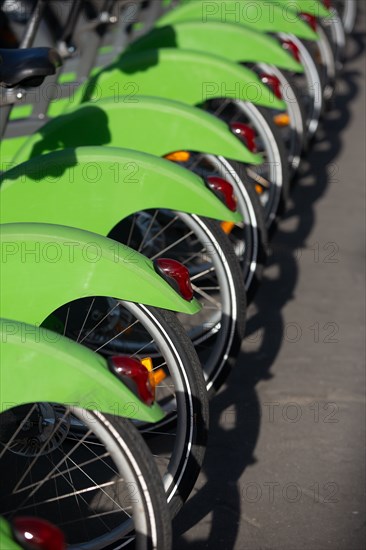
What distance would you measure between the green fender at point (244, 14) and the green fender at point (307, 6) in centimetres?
35

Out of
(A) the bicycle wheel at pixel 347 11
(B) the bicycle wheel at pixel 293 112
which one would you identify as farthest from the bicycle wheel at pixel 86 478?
(A) the bicycle wheel at pixel 347 11

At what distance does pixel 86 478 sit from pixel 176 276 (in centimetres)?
87

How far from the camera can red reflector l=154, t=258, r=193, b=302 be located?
3.64 meters

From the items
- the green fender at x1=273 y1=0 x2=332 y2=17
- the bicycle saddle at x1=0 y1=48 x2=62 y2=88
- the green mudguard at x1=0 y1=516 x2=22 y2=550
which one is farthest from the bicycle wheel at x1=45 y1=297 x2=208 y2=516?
the green fender at x1=273 y1=0 x2=332 y2=17

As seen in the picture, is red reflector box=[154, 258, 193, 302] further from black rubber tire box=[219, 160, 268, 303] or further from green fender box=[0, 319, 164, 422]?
black rubber tire box=[219, 160, 268, 303]

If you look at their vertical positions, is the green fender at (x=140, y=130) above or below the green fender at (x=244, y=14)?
below

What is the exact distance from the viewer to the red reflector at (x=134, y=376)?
10.2 ft

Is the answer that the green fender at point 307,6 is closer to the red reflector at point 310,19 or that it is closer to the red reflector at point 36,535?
the red reflector at point 310,19

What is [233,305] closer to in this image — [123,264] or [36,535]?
[123,264]

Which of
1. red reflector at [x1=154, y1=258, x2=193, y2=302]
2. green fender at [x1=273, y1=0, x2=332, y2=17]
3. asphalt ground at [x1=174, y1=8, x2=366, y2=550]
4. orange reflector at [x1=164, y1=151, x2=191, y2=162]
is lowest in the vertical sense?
asphalt ground at [x1=174, y1=8, x2=366, y2=550]

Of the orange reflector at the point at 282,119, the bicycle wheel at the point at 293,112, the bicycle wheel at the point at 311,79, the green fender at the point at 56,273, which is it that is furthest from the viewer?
the bicycle wheel at the point at 311,79

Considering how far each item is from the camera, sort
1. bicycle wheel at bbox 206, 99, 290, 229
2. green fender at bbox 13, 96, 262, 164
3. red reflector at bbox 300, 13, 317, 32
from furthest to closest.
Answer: red reflector at bbox 300, 13, 317, 32, bicycle wheel at bbox 206, 99, 290, 229, green fender at bbox 13, 96, 262, 164

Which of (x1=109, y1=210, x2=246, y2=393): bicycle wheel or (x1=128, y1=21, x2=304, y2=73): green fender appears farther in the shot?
(x1=128, y1=21, x2=304, y2=73): green fender

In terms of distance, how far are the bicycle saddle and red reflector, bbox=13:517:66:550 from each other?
5.31ft
